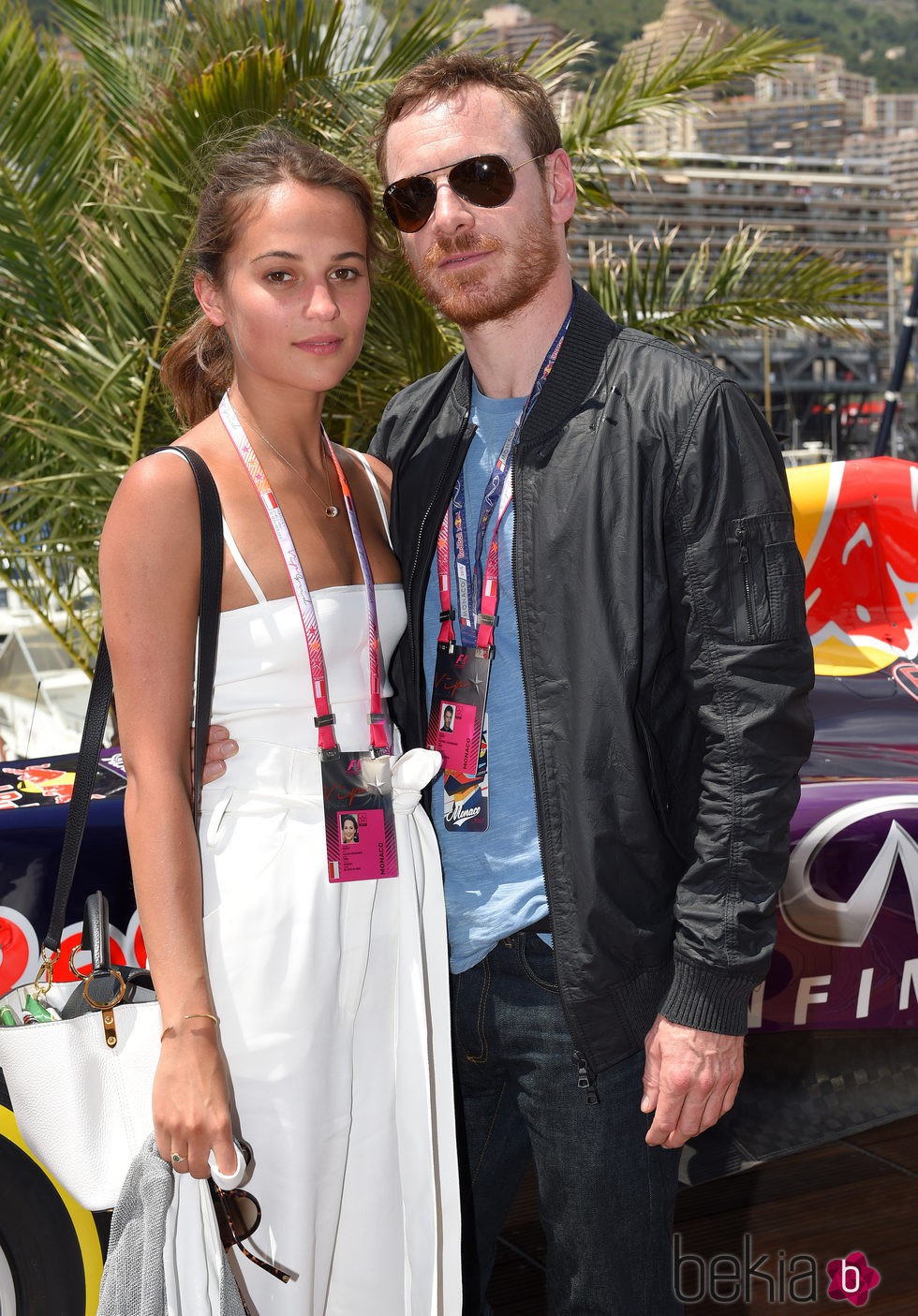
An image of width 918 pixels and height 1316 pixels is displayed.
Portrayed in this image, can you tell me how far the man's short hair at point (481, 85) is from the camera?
1852 millimetres

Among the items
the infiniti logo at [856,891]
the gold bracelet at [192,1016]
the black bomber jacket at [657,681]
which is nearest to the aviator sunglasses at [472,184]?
the black bomber jacket at [657,681]

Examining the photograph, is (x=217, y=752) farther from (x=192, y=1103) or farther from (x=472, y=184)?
(x=472, y=184)

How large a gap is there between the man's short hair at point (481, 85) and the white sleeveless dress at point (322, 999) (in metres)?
0.74

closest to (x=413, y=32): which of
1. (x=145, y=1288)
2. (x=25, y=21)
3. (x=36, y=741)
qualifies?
(x=25, y=21)

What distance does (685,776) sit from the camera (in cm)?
169

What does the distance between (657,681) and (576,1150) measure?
64 centimetres

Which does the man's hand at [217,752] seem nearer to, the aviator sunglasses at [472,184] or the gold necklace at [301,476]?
the gold necklace at [301,476]

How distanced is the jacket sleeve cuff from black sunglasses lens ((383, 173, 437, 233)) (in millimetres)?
1124

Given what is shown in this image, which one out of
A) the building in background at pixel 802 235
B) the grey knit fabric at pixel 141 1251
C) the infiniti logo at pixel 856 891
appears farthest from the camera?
the building in background at pixel 802 235

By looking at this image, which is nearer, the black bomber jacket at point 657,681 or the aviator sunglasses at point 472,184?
the black bomber jacket at point 657,681

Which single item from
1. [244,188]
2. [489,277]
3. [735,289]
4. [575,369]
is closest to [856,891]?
[575,369]

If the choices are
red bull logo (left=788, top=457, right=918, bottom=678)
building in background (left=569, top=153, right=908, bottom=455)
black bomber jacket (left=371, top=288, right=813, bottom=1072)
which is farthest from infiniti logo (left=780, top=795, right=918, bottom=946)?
building in background (left=569, top=153, right=908, bottom=455)

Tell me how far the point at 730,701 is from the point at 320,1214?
862 millimetres

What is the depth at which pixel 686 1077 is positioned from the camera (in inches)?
62.9
